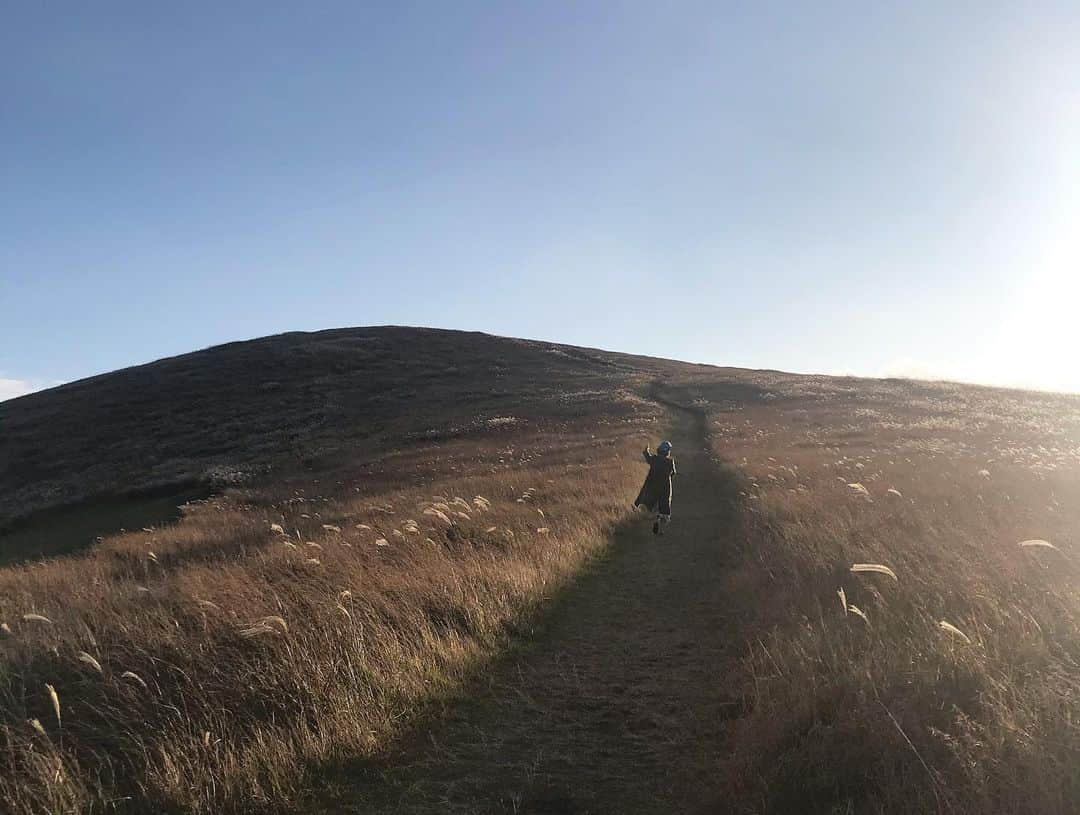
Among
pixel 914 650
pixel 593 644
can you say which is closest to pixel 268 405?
pixel 593 644

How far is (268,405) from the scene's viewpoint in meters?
59.3

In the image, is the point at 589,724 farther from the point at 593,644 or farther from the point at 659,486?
the point at 659,486

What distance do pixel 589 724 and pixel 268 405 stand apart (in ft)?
195

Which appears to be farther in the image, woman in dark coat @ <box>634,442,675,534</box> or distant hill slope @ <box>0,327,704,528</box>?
distant hill slope @ <box>0,327,704,528</box>

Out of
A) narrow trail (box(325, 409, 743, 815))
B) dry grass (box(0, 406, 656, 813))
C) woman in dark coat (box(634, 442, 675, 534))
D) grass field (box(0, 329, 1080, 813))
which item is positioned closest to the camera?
grass field (box(0, 329, 1080, 813))

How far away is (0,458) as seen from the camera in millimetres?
51906

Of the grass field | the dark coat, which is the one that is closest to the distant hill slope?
the grass field

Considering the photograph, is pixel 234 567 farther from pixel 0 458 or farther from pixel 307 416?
pixel 0 458

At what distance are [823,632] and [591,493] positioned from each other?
11.7 metres

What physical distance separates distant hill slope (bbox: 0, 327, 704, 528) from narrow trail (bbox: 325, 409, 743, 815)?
1293 inches

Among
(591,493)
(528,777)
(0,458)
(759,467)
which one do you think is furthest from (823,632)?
(0,458)

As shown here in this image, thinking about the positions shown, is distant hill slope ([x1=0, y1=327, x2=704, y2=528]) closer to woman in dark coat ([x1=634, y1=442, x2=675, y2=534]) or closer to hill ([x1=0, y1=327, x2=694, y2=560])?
hill ([x1=0, y1=327, x2=694, y2=560])

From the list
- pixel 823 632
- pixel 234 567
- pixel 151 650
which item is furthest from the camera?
pixel 234 567

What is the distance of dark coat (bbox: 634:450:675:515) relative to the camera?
14812mm
